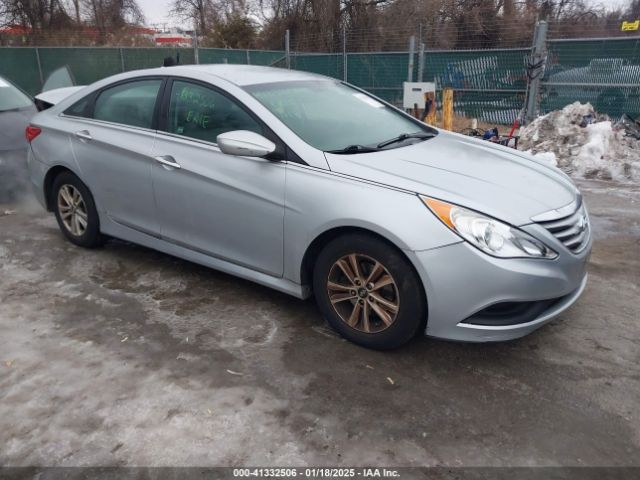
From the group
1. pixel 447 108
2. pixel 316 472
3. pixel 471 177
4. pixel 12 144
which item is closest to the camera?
pixel 316 472

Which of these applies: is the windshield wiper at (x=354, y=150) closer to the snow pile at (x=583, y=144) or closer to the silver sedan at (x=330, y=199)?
the silver sedan at (x=330, y=199)

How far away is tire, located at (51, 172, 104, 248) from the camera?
14.7 feet

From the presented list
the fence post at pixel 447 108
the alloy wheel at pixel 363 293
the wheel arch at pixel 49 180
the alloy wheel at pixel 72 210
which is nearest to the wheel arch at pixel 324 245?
the alloy wheel at pixel 363 293

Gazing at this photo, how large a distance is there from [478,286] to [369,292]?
62 centimetres

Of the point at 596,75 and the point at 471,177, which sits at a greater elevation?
the point at 596,75

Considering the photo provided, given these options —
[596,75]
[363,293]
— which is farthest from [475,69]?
[363,293]

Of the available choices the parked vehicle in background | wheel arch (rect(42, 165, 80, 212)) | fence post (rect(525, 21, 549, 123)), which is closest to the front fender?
wheel arch (rect(42, 165, 80, 212))

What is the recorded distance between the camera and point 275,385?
2.83 meters

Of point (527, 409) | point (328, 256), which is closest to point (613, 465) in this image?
point (527, 409)

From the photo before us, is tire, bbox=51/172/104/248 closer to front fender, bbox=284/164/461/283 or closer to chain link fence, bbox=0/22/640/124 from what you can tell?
front fender, bbox=284/164/461/283

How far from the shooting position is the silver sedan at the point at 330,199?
2.74 m

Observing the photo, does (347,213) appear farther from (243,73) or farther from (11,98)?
(11,98)

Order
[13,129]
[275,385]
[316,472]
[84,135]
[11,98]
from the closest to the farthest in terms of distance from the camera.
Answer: [316,472] < [275,385] < [84,135] < [13,129] < [11,98]

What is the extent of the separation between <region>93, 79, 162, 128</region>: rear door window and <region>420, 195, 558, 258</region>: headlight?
7.79ft
